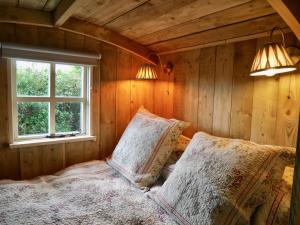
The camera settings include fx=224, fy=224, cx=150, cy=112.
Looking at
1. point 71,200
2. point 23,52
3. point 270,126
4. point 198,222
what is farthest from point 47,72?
point 270,126

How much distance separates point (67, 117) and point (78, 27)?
2.75 feet

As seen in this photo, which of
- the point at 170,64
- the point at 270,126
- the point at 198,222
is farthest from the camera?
the point at 170,64

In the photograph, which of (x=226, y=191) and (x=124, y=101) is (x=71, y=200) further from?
(x=124, y=101)

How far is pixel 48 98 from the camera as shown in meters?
2.03

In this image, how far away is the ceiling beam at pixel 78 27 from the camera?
1.69 metres

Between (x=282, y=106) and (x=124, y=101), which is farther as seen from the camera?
(x=124, y=101)

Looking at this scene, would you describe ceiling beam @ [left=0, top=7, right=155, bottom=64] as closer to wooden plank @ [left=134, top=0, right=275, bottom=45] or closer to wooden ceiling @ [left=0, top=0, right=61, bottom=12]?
wooden ceiling @ [left=0, top=0, right=61, bottom=12]

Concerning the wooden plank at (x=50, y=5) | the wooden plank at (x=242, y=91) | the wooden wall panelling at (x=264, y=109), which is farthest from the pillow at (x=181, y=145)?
the wooden plank at (x=50, y=5)

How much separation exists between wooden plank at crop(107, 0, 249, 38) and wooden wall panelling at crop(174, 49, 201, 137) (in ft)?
1.42

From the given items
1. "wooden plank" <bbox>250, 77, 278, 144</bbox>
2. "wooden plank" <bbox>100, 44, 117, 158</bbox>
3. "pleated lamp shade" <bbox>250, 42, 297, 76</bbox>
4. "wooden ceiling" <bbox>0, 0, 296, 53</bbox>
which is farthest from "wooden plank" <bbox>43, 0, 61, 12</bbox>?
"wooden plank" <bbox>250, 77, 278, 144</bbox>

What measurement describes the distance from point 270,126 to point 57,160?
5.93 ft

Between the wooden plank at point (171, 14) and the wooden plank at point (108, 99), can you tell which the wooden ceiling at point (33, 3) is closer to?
the wooden plank at point (171, 14)

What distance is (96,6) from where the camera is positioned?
162 cm

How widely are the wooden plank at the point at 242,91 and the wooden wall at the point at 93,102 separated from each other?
3.39ft
